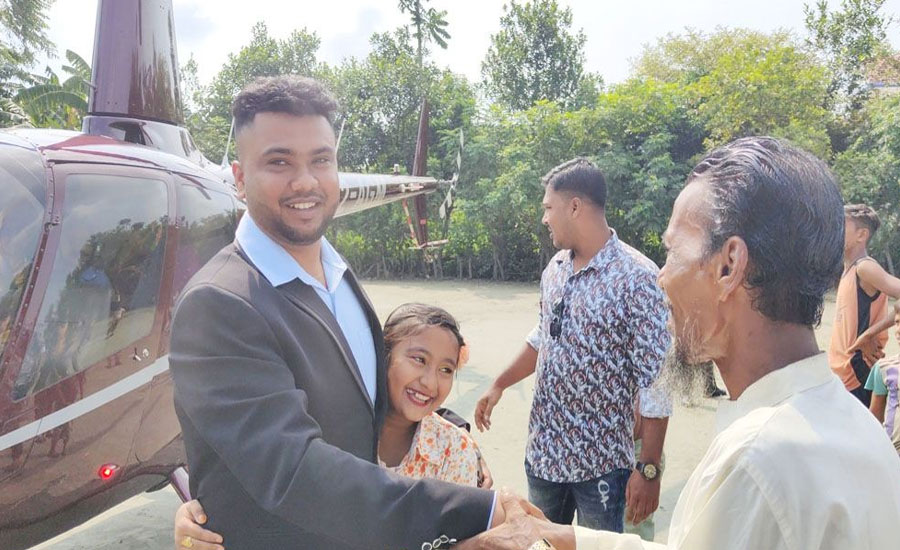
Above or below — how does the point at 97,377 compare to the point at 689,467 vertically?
above

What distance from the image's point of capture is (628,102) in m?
18.3

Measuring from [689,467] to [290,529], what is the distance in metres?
4.55

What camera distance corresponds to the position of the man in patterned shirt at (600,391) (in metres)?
2.71

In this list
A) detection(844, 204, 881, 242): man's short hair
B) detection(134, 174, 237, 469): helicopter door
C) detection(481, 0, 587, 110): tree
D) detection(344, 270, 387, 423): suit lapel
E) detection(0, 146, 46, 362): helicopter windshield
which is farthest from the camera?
detection(481, 0, 587, 110): tree

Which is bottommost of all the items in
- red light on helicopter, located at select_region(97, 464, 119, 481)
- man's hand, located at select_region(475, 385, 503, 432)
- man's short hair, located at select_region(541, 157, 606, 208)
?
red light on helicopter, located at select_region(97, 464, 119, 481)

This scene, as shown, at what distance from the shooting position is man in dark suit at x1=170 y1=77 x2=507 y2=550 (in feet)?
4.55

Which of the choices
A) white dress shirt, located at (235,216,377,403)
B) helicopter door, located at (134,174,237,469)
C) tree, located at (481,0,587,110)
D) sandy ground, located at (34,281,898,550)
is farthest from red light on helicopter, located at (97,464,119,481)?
tree, located at (481,0,587,110)

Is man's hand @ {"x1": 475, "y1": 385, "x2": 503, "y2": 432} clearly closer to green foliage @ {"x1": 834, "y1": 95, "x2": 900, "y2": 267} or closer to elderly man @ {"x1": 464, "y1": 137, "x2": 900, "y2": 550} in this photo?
elderly man @ {"x1": 464, "y1": 137, "x2": 900, "y2": 550}

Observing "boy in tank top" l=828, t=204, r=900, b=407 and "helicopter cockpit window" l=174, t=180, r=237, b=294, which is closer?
"helicopter cockpit window" l=174, t=180, r=237, b=294

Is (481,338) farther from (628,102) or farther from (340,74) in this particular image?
(340,74)

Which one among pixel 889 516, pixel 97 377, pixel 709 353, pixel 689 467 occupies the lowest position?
pixel 689 467

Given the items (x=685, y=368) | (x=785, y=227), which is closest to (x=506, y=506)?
(x=685, y=368)

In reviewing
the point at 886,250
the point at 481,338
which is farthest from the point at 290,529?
the point at 886,250

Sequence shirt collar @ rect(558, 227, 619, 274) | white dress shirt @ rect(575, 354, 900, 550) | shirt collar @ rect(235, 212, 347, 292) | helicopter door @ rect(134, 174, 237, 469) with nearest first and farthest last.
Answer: white dress shirt @ rect(575, 354, 900, 550) < shirt collar @ rect(235, 212, 347, 292) < shirt collar @ rect(558, 227, 619, 274) < helicopter door @ rect(134, 174, 237, 469)
